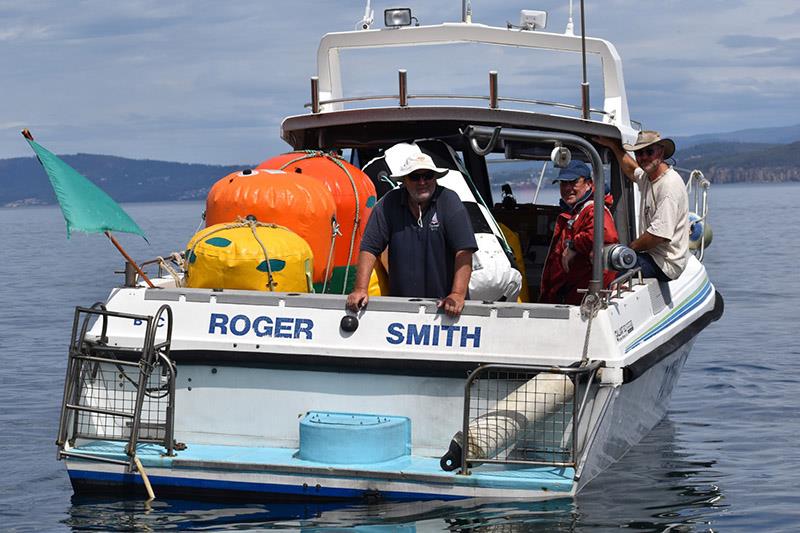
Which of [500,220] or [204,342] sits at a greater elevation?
[500,220]

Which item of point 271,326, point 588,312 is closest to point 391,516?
point 271,326

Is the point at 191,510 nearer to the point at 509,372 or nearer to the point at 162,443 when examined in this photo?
the point at 162,443

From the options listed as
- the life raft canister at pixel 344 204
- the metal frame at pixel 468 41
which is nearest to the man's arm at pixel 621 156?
the metal frame at pixel 468 41

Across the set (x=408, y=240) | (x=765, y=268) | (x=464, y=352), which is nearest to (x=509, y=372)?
(x=464, y=352)

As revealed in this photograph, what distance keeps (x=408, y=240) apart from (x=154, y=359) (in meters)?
1.55

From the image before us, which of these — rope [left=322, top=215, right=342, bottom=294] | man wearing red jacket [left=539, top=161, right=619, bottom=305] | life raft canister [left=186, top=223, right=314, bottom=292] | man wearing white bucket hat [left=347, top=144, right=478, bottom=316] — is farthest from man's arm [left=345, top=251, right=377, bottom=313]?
man wearing red jacket [left=539, top=161, right=619, bottom=305]

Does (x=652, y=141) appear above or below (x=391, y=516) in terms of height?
above

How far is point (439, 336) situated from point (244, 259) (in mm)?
1199

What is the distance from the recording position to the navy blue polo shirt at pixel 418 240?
287 inches

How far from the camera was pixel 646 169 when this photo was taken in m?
8.28

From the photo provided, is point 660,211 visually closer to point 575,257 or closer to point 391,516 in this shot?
point 575,257

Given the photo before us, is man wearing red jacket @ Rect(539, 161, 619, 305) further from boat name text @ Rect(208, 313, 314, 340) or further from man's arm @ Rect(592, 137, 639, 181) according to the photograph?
boat name text @ Rect(208, 313, 314, 340)

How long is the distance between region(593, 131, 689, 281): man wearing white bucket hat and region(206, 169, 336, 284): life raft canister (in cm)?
200

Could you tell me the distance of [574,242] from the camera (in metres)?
7.81
